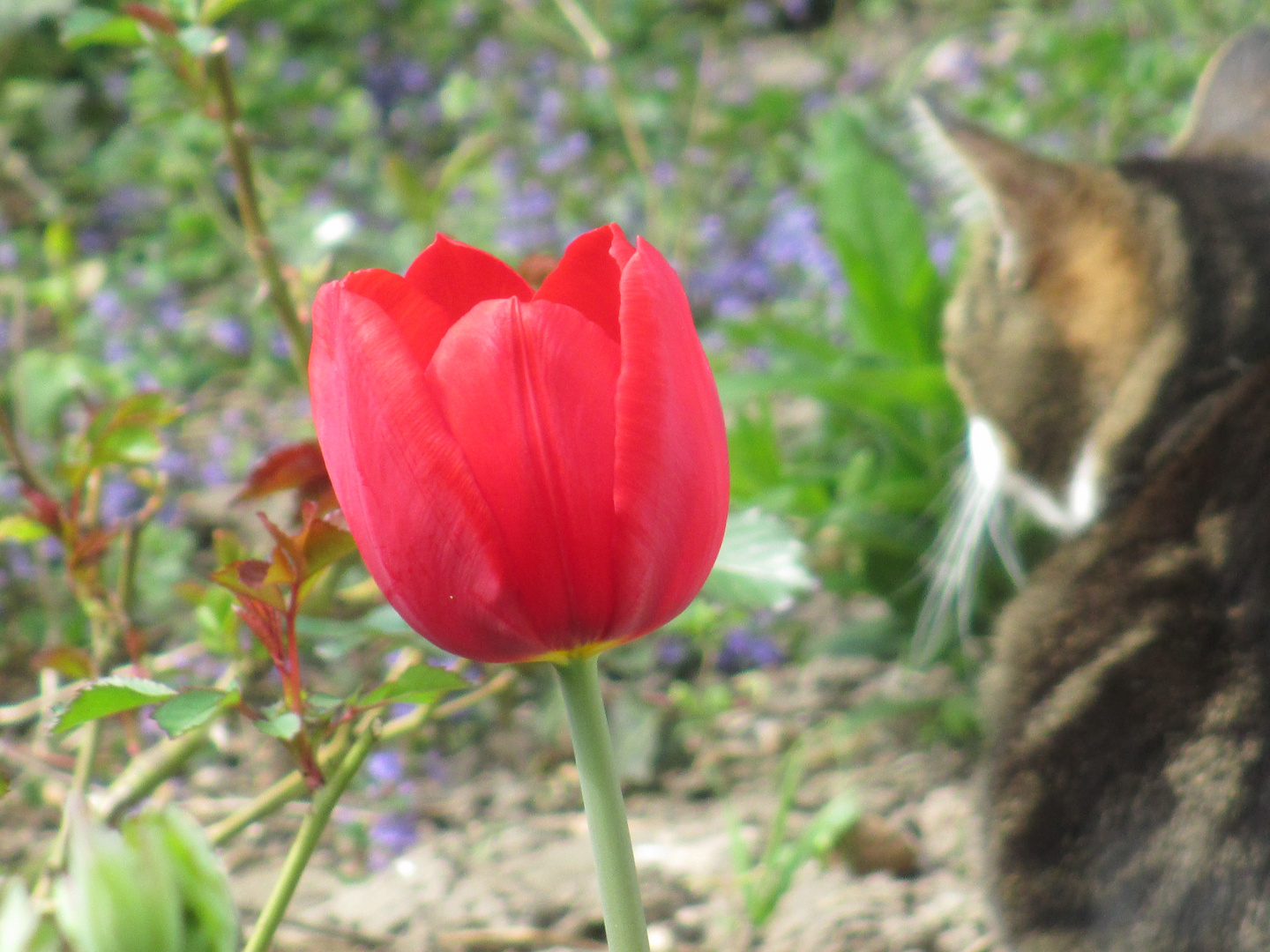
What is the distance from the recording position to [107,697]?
49cm

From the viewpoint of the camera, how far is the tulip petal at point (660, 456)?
1.35 ft

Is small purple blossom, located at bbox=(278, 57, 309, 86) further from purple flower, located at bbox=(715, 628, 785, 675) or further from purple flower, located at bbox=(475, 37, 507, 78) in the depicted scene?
purple flower, located at bbox=(715, 628, 785, 675)

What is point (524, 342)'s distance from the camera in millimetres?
408

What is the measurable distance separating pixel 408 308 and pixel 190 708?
0.19m

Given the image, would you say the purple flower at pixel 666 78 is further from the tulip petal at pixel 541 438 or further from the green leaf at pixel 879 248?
the tulip petal at pixel 541 438

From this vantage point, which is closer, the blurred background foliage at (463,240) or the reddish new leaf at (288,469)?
the reddish new leaf at (288,469)

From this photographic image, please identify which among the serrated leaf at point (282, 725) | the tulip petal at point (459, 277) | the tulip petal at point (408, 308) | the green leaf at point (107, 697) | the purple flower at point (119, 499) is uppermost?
the purple flower at point (119, 499)

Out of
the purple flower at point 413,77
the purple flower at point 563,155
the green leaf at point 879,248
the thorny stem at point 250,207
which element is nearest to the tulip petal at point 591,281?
the thorny stem at point 250,207

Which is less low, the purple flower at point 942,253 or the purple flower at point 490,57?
the purple flower at point 490,57

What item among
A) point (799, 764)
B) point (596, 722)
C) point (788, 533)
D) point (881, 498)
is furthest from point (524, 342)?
point (881, 498)

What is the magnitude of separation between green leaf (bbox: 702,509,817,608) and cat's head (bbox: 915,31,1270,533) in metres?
0.70

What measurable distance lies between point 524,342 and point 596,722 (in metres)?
0.14

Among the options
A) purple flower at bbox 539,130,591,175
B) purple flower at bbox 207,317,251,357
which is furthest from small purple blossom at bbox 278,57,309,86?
purple flower at bbox 207,317,251,357

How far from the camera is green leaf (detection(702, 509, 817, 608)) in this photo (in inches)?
28.4
